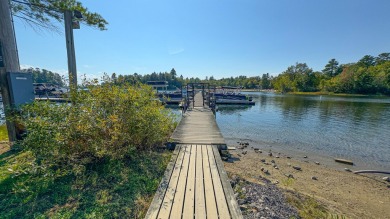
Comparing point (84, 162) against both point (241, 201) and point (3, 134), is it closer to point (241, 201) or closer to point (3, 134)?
point (241, 201)

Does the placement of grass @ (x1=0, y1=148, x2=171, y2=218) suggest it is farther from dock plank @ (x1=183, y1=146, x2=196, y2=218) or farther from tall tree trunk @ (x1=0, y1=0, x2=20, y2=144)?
tall tree trunk @ (x1=0, y1=0, x2=20, y2=144)

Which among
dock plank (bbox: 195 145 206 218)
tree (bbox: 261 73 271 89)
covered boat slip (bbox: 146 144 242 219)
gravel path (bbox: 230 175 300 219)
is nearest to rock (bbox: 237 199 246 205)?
gravel path (bbox: 230 175 300 219)

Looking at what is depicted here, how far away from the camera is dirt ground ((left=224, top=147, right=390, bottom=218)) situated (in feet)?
14.4

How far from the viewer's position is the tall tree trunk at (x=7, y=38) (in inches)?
157

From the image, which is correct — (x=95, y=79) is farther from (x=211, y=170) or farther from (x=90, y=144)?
(x=211, y=170)

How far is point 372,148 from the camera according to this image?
9664 mm

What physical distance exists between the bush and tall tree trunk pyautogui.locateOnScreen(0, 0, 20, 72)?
4.97 feet

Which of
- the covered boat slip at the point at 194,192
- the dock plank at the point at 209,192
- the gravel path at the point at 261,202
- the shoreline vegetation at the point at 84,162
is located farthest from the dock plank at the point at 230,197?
the shoreline vegetation at the point at 84,162

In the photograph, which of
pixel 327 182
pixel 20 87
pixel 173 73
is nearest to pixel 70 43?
pixel 20 87

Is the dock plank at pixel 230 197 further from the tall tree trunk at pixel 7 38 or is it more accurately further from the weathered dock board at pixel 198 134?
the tall tree trunk at pixel 7 38

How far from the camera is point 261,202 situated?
3.25 meters

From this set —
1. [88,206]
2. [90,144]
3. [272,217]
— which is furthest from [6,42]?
[272,217]

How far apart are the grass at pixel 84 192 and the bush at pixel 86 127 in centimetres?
21

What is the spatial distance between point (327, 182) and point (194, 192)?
5650 mm
